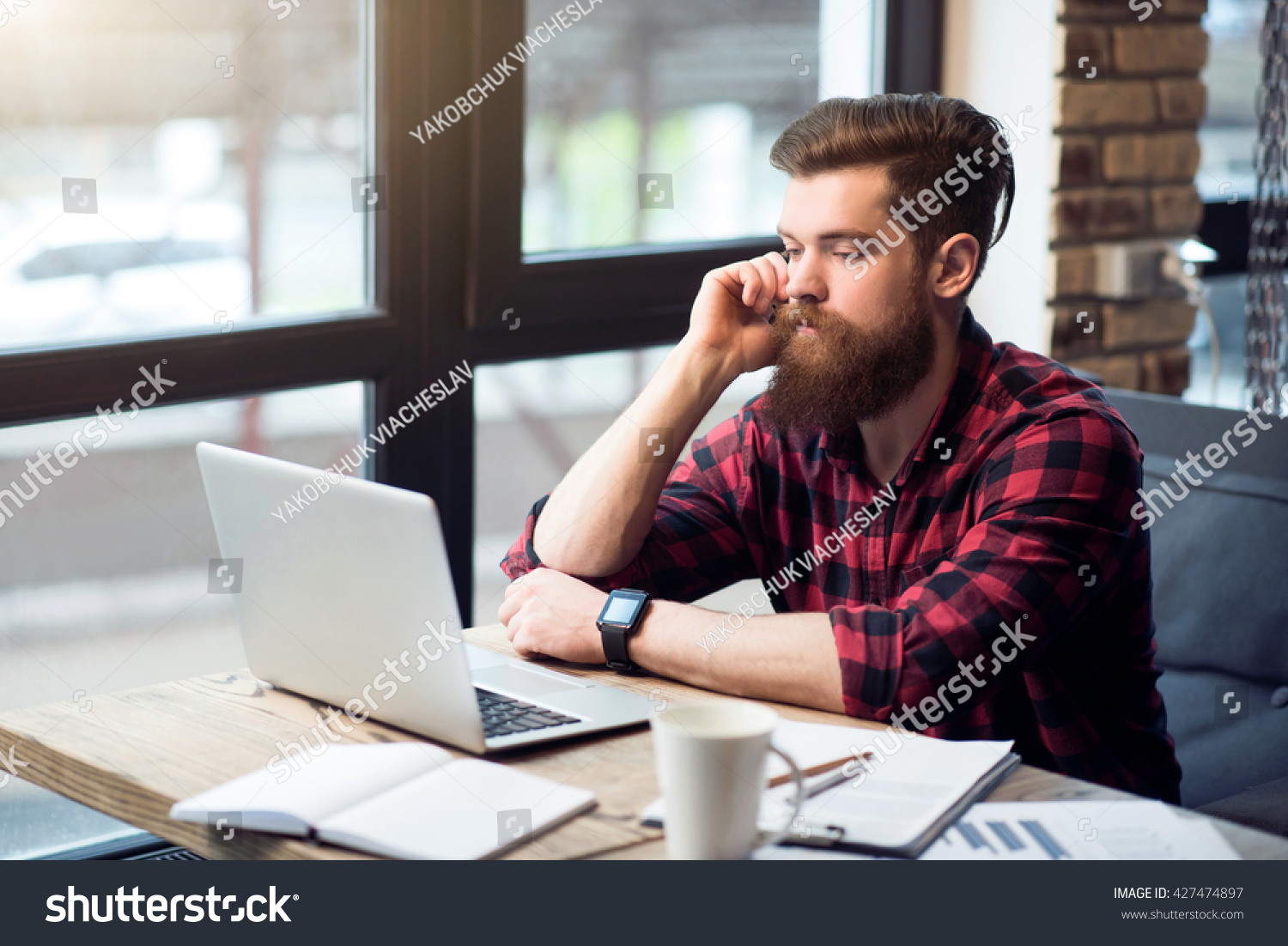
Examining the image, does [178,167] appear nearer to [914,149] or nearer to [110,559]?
[110,559]

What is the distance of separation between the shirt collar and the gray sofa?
350 mm

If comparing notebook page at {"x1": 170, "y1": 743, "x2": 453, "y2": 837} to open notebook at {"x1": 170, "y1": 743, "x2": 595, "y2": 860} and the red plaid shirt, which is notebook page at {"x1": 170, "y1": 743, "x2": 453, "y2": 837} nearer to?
open notebook at {"x1": 170, "y1": 743, "x2": 595, "y2": 860}

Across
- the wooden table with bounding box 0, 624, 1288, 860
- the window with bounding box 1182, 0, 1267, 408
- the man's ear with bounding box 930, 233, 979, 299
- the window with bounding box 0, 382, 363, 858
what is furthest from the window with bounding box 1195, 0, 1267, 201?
the wooden table with bounding box 0, 624, 1288, 860

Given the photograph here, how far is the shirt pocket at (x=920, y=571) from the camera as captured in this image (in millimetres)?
1465

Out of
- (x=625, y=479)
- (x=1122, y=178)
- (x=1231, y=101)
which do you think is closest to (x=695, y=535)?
(x=625, y=479)

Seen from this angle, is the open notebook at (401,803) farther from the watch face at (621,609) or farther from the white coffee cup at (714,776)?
the watch face at (621,609)

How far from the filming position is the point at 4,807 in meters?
1.84

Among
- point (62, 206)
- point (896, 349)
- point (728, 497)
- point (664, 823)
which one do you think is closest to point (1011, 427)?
point (896, 349)

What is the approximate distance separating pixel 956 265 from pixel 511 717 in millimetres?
766

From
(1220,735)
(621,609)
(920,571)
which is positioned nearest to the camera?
(621,609)

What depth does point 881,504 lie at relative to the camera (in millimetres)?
1524

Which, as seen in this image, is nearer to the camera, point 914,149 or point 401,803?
point 401,803
